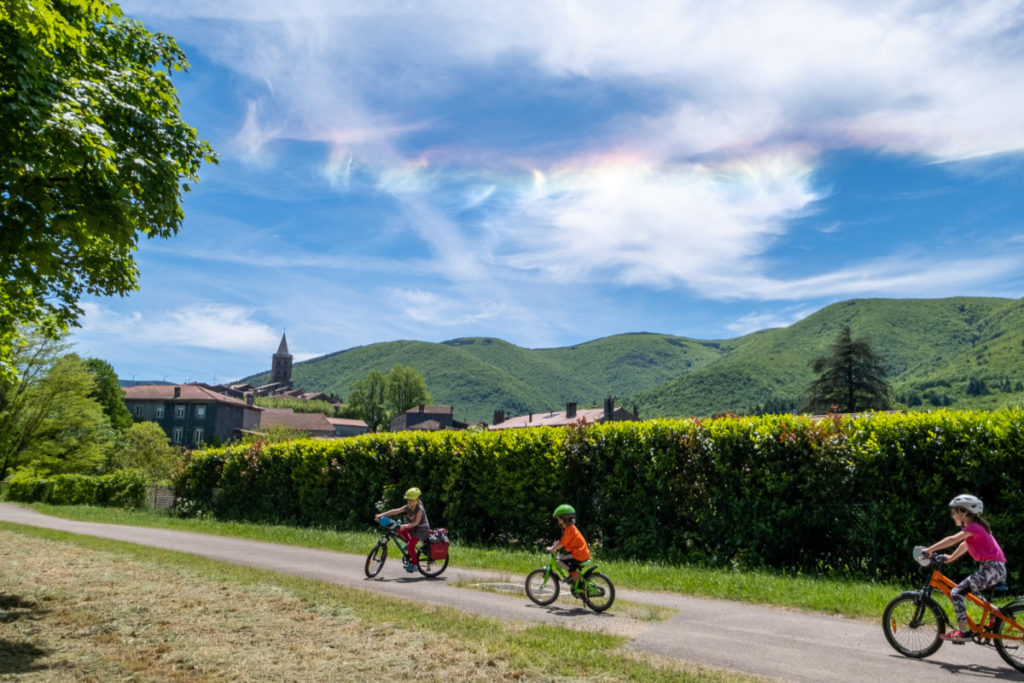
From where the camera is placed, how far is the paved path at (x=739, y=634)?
22.7 feet

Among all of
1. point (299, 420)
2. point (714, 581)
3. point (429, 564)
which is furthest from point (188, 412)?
point (714, 581)

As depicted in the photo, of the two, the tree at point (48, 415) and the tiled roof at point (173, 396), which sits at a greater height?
the tiled roof at point (173, 396)

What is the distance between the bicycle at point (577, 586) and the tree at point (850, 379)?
6686 cm

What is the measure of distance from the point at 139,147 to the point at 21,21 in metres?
2.11

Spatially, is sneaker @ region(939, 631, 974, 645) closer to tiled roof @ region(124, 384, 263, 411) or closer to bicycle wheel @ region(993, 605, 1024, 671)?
bicycle wheel @ region(993, 605, 1024, 671)

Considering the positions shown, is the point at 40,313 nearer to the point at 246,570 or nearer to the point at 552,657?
the point at 246,570

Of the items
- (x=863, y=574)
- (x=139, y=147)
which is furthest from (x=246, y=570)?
(x=863, y=574)

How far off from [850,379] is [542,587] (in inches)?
2762

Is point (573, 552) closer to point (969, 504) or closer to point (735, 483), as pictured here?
point (969, 504)

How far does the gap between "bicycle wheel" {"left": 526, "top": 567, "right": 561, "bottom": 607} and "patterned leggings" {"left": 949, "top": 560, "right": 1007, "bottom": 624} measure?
509 centimetres

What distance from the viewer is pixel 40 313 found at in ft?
43.0

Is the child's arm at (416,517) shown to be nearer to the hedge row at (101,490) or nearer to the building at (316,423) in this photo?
the hedge row at (101,490)

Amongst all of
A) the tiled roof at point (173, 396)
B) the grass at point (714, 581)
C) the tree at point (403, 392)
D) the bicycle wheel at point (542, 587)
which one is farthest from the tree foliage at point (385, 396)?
the bicycle wheel at point (542, 587)

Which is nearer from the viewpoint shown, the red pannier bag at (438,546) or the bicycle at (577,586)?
the bicycle at (577,586)
